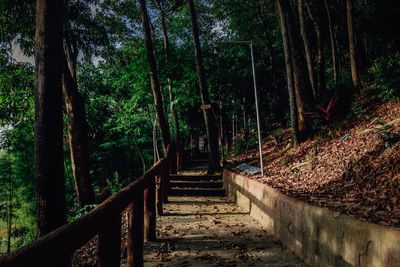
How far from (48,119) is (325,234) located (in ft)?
13.6

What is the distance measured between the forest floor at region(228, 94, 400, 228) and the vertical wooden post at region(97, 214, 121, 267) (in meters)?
2.42

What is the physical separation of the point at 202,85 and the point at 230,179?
4.32 metres

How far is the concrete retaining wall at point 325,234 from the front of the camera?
81.2 inches

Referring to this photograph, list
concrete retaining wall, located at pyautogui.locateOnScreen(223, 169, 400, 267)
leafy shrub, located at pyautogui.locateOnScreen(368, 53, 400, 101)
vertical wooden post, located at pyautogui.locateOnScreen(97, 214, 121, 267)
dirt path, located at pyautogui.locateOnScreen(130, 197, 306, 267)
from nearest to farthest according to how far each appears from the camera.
A: concrete retaining wall, located at pyautogui.locateOnScreen(223, 169, 400, 267), vertical wooden post, located at pyautogui.locateOnScreen(97, 214, 121, 267), dirt path, located at pyautogui.locateOnScreen(130, 197, 306, 267), leafy shrub, located at pyautogui.locateOnScreen(368, 53, 400, 101)

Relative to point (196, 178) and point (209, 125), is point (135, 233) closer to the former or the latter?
point (196, 178)

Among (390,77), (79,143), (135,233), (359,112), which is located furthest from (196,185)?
(390,77)

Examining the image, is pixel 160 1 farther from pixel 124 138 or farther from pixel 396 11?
pixel 396 11

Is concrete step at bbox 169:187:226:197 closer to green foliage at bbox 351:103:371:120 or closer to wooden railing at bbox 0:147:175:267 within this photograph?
wooden railing at bbox 0:147:175:267

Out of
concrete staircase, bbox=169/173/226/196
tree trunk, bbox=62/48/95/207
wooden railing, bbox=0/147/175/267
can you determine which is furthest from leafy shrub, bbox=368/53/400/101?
tree trunk, bbox=62/48/95/207

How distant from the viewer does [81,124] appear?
796cm

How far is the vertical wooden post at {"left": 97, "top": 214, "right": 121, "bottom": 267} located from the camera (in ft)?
7.14

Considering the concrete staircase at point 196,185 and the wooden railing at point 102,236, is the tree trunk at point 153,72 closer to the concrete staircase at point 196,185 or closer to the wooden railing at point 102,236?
the concrete staircase at point 196,185

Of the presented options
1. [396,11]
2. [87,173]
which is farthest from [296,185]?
[396,11]

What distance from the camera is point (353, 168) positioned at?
4594 millimetres
